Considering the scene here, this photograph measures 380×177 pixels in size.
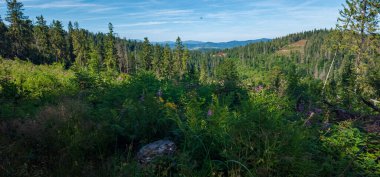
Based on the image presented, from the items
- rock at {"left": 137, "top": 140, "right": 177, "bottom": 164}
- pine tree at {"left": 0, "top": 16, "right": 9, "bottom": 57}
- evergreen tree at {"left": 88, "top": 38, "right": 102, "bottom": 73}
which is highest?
pine tree at {"left": 0, "top": 16, "right": 9, "bottom": 57}

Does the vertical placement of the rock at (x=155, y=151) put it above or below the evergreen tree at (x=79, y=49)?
below

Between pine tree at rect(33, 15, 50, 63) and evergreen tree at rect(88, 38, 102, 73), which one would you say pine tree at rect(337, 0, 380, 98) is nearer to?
evergreen tree at rect(88, 38, 102, 73)

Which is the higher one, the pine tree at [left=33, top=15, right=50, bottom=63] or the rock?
the pine tree at [left=33, top=15, right=50, bottom=63]

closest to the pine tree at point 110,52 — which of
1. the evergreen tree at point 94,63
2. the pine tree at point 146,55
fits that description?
the evergreen tree at point 94,63

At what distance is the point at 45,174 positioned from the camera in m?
2.53

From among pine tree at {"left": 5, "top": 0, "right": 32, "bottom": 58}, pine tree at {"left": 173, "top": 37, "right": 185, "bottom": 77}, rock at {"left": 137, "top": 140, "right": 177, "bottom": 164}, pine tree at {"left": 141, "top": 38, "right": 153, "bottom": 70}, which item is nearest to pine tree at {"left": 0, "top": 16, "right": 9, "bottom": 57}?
pine tree at {"left": 5, "top": 0, "right": 32, "bottom": 58}

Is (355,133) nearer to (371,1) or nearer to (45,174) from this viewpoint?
(45,174)

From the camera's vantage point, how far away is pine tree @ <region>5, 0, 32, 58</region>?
4538cm

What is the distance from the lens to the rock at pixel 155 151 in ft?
9.48

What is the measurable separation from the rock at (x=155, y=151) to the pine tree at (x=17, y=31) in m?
55.7

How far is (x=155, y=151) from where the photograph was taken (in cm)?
299

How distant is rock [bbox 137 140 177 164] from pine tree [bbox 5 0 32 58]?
55.7 meters

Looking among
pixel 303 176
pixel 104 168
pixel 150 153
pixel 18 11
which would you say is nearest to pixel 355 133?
pixel 303 176

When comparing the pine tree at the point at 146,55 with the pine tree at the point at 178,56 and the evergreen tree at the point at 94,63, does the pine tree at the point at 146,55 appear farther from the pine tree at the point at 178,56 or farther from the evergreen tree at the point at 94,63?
the evergreen tree at the point at 94,63
